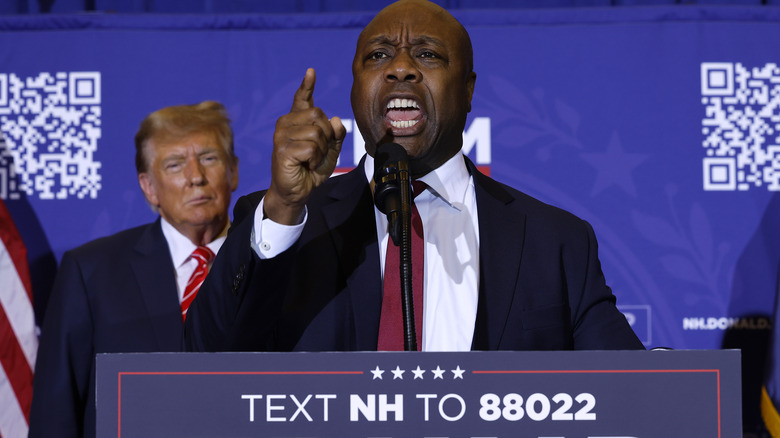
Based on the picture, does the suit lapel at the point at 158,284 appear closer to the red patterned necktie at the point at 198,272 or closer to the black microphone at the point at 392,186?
the red patterned necktie at the point at 198,272

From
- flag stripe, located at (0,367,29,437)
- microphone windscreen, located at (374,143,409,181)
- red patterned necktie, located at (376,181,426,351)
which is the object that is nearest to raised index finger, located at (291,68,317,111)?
microphone windscreen, located at (374,143,409,181)

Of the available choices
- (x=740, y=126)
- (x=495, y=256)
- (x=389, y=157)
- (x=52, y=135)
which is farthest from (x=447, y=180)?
(x=52, y=135)

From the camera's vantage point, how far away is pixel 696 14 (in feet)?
9.09

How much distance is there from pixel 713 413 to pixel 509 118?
185 centimetres

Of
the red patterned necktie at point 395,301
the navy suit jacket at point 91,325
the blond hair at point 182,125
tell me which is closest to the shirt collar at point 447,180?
the red patterned necktie at point 395,301

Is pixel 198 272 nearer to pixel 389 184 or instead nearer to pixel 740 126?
pixel 389 184

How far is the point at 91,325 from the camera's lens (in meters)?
2.49

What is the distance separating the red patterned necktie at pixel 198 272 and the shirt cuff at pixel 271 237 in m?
1.35

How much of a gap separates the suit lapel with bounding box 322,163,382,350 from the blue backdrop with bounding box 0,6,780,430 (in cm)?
113

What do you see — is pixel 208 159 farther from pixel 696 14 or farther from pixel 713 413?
pixel 713 413

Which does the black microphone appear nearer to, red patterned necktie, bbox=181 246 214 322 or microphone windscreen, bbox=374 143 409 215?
microphone windscreen, bbox=374 143 409 215

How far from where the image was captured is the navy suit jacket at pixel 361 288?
49.9 inches

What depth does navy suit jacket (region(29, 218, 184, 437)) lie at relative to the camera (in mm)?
2434

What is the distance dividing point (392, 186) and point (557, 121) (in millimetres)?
1732
